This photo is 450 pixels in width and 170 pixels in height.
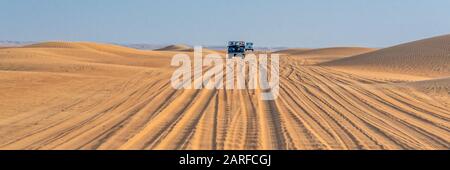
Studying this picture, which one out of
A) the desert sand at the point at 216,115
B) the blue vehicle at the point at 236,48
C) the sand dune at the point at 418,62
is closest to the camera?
the desert sand at the point at 216,115

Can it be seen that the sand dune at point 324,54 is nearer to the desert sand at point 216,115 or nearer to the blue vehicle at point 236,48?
the blue vehicle at point 236,48

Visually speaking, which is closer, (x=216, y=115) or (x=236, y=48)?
(x=216, y=115)

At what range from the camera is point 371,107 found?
15.9 m

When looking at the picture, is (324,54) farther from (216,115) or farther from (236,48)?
(216,115)

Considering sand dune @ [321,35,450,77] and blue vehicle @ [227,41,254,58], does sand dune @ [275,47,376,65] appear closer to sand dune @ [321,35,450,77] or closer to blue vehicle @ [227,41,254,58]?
blue vehicle @ [227,41,254,58]

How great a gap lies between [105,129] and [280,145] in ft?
11.7

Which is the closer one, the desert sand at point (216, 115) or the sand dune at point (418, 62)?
the desert sand at point (216, 115)

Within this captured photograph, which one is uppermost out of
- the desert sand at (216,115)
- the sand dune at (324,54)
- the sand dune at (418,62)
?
the desert sand at (216,115)

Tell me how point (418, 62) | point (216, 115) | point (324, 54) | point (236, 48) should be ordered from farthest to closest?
1. point (324, 54)
2. point (236, 48)
3. point (418, 62)
4. point (216, 115)

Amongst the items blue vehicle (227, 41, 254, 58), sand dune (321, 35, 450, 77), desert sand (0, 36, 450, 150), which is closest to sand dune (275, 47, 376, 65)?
blue vehicle (227, 41, 254, 58)

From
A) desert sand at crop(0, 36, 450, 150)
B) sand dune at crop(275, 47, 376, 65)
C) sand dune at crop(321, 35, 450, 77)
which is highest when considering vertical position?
desert sand at crop(0, 36, 450, 150)

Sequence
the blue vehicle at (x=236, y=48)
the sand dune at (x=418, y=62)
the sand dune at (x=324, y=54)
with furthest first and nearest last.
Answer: the sand dune at (x=324, y=54) → the blue vehicle at (x=236, y=48) → the sand dune at (x=418, y=62)

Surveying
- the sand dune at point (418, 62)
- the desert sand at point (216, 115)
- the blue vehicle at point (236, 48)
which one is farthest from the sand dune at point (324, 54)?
the desert sand at point (216, 115)

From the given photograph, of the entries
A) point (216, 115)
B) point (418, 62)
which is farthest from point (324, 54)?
point (216, 115)
